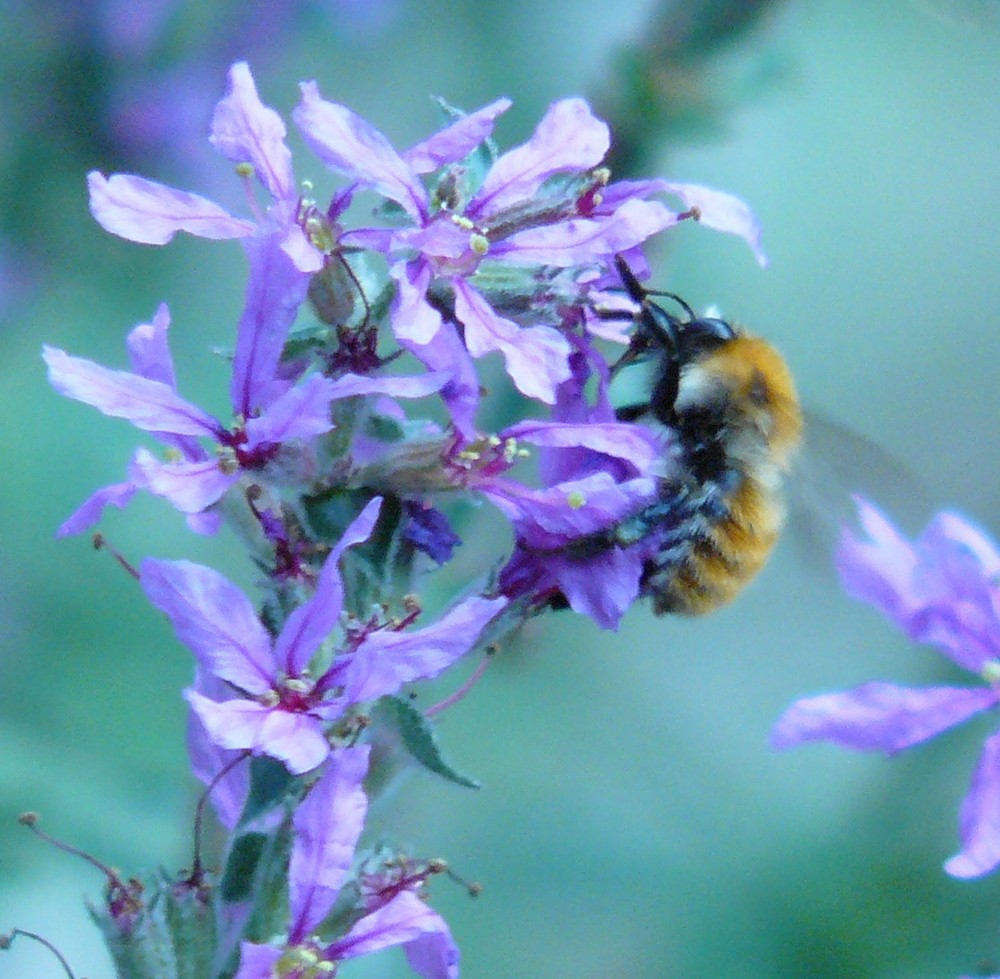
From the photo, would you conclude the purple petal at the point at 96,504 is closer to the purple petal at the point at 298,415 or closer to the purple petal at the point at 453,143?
the purple petal at the point at 298,415

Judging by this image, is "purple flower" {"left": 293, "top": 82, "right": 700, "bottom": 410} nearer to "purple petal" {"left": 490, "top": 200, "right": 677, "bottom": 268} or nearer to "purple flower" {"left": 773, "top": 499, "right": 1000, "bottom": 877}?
"purple petal" {"left": 490, "top": 200, "right": 677, "bottom": 268}

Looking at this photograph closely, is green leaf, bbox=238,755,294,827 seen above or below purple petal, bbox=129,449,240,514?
below

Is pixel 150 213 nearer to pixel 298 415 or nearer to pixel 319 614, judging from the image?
pixel 298 415

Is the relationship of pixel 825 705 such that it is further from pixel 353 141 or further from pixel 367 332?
pixel 353 141

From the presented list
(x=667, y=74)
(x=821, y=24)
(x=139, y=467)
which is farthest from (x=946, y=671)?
(x=821, y=24)

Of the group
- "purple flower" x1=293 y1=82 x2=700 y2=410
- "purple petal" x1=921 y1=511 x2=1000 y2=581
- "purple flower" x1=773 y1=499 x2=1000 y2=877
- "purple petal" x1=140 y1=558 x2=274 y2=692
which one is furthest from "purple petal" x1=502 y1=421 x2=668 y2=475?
"purple petal" x1=921 y1=511 x2=1000 y2=581

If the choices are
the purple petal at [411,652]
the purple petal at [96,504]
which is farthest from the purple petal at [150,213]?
the purple petal at [411,652]
